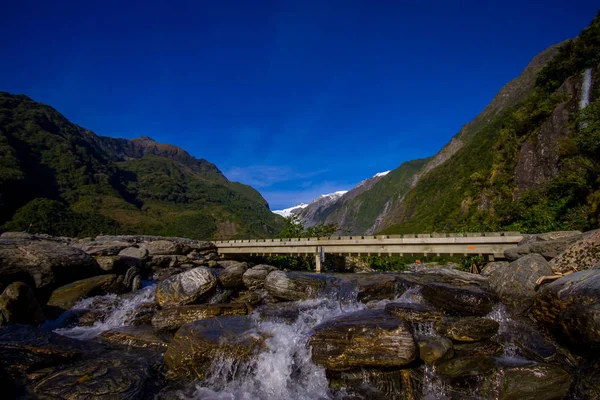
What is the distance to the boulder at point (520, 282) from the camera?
9266 millimetres

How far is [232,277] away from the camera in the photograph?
14.8 m

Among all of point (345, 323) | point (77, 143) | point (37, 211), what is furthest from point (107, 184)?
point (345, 323)

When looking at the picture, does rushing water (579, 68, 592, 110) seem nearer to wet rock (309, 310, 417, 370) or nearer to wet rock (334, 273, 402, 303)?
wet rock (334, 273, 402, 303)

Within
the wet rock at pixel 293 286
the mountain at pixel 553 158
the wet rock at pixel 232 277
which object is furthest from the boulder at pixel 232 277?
the mountain at pixel 553 158

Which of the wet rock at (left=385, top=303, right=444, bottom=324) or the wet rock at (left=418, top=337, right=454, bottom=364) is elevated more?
the wet rock at (left=385, top=303, right=444, bottom=324)

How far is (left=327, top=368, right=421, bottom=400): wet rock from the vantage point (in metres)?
6.93

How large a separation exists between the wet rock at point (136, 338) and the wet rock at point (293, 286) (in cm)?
470

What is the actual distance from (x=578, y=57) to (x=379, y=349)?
47.1 meters

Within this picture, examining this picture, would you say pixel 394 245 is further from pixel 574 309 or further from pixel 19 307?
pixel 19 307

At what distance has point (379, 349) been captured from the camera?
7.30m

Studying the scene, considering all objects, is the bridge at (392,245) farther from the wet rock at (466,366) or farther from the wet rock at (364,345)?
the wet rock at (364,345)

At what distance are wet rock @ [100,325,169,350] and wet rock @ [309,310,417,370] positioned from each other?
548 cm

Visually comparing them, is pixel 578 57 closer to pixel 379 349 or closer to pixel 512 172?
pixel 512 172

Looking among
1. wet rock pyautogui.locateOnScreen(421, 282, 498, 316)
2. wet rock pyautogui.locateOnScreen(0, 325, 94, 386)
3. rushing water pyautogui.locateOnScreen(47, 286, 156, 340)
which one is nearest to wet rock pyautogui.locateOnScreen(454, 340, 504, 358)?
wet rock pyautogui.locateOnScreen(421, 282, 498, 316)
